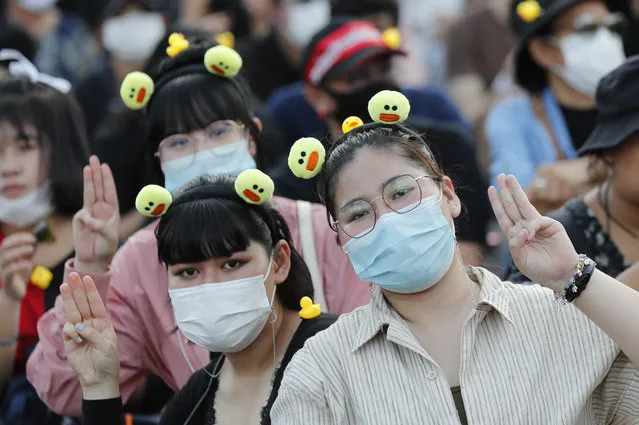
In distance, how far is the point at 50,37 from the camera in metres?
9.48

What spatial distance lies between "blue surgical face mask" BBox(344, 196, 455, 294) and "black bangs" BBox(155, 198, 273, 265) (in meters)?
0.60

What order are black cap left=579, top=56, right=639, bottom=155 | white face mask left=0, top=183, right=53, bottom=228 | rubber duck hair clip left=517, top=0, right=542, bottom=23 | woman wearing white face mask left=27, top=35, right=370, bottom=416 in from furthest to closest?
rubber duck hair clip left=517, top=0, right=542, bottom=23
white face mask left=0, top=183, right=53, bottom=228
woman wearing white face mask left=27, top=35, right=370, bottom=416
black cap left=579, top=56, right=639, bottom=155

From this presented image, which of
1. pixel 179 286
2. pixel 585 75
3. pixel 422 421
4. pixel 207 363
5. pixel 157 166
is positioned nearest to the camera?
pixel 422 421

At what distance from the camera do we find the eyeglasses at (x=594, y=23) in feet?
21.1

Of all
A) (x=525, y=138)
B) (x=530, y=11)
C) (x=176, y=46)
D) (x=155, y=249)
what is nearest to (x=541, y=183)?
(x=525, y=138)

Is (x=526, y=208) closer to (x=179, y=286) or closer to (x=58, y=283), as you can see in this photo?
(x=179, y=286)

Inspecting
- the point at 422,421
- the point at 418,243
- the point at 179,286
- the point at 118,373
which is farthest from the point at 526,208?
the point at 118,373

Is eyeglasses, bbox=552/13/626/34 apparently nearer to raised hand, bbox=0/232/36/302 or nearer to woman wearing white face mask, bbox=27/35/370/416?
woman wearing white face mask, bbox=27/35/370/416

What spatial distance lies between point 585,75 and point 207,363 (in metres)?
2.87

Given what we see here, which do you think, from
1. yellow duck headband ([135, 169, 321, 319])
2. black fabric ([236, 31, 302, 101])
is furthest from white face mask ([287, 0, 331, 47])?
yellow duck headband ([135, 169, 321, 319])

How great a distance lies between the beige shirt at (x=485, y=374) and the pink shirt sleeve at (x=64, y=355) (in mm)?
1259

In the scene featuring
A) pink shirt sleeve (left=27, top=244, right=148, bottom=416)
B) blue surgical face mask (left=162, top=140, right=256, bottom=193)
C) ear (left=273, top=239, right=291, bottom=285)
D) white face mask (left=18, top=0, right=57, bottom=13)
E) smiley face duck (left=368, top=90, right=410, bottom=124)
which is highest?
smiley face duck (left=368, top=90, right=410, bottom=124)

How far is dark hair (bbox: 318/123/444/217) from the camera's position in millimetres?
3787

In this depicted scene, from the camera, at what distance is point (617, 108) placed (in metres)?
4.59
